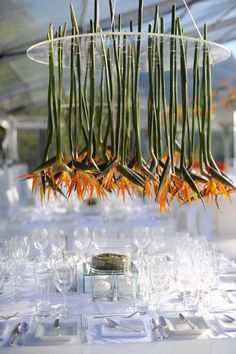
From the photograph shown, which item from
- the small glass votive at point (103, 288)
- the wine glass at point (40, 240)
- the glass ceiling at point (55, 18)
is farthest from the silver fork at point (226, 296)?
the glass ceiling at point (55, 18)

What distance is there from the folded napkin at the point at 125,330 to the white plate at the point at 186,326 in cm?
12

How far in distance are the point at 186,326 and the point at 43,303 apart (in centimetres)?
69

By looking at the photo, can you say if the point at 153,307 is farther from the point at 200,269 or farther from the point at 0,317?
the point at 0,317

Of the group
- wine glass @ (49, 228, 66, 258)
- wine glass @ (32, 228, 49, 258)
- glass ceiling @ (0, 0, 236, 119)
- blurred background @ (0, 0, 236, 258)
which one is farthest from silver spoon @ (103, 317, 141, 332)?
glass ceiling @ (0, 0, 236, 119)

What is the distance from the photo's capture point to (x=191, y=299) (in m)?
2.37

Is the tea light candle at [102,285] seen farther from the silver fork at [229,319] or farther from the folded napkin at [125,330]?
the silver fork at [229,319]

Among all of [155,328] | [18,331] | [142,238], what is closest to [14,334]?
[18,331]

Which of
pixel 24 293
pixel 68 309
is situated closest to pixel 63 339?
pixel 68 309

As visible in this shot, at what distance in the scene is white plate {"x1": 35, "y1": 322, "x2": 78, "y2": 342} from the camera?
1.96 meters

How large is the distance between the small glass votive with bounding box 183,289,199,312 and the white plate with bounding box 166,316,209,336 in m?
0.17

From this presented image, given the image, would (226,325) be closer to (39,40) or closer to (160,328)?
(160,328)

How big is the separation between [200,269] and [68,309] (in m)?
0.68

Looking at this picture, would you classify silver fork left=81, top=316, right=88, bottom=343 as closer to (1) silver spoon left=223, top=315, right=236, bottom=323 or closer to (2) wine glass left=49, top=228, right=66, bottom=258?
(1) silver spoon left=223, top=315, right=236, bottom=323

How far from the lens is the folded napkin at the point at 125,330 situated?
203cm
